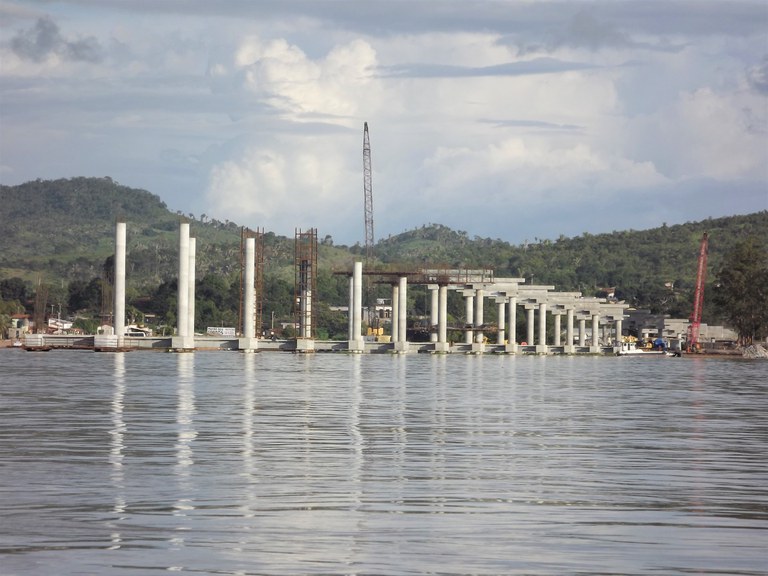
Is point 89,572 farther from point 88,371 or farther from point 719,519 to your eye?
point 88,371

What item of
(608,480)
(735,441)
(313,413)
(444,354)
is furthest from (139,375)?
(444,354)

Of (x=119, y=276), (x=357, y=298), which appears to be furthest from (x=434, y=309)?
(x=119, y=276)

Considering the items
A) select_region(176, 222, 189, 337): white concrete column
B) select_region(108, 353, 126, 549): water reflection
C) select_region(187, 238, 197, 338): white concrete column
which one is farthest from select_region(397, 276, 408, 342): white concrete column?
select_region(108, 353, 126, 549): water reflection

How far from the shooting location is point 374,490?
22.8m

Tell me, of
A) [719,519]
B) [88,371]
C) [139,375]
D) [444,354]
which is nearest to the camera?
[719,519]

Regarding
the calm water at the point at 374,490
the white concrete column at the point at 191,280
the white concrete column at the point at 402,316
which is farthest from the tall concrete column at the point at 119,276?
the calm water at the point at 374,490

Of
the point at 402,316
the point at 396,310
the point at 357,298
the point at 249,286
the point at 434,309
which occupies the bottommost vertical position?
the point at 402,316

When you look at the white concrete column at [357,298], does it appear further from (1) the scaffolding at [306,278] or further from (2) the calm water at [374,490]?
(2) the calm water at [374,490]

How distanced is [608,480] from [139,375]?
179 feet

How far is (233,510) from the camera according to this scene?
66.0 feet

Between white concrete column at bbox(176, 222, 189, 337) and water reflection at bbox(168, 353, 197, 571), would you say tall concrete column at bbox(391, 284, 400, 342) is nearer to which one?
white concrete column at bbox(176, 222, 189, 337)

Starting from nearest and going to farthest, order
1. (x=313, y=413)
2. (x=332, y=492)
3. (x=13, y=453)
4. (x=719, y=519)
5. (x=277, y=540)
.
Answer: (x=277, y=540)
(x=719, y=519)
(x=332, y=492)
(x=13, y=453)
(x=313, y=413)

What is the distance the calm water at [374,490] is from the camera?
16.4 metres

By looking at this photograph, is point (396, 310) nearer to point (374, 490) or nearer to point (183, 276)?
point (183, 276)
